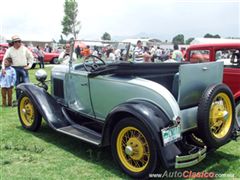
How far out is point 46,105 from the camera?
5.14 m

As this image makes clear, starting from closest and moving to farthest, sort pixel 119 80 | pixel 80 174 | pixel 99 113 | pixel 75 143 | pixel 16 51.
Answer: pixel 80 174, pixel 119 80, pixel 99 113, pixel 75 143, pixel 16 51

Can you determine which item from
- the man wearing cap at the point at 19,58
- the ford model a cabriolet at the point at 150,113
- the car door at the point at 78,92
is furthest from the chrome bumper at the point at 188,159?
the man wearing cap at the point at 19,58

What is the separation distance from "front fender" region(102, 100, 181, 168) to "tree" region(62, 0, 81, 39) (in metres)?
60.5

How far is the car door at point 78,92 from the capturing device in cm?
471

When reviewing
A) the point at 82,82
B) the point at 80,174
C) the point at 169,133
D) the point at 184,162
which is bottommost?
the point at 80,174

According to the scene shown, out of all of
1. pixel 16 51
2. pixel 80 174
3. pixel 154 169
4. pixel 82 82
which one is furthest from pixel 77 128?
pixel 16 51

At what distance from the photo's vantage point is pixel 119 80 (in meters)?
4.14

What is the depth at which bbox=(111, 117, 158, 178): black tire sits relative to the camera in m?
3.46

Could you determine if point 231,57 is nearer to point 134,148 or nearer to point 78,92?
point 78,92

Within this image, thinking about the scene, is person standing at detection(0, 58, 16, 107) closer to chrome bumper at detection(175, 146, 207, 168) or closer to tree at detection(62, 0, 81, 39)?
chrome bumper at detection(175, 146, 207, 168)

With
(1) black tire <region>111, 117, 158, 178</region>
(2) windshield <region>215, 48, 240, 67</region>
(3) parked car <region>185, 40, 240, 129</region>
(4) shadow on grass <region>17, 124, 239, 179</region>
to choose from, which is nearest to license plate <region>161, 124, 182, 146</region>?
(1) black tire <region>111, 117, 158, 178</region>

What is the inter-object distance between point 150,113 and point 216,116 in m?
0.88

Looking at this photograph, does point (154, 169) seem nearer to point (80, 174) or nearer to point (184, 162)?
point (184, 162)

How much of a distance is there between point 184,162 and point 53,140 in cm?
239
